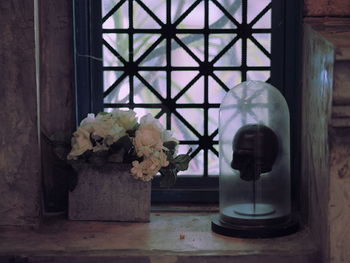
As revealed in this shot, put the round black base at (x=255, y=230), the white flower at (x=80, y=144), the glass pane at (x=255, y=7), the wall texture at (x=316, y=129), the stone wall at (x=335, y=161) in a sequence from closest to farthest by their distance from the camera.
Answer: the stone wall at (x=335, y=161) → the wall texture at (x=316, y=129) → the round black base at (x=255, y=230) → the white flower at (x=80, y=144) → the glass pane at (x=255, y=7)

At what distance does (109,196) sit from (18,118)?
53cm

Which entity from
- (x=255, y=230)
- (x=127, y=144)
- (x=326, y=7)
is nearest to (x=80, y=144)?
(x=127, y=144)

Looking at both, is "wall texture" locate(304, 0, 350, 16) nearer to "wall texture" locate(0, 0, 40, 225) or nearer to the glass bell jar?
the glass bell jar

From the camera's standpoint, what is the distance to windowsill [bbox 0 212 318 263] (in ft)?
9.38

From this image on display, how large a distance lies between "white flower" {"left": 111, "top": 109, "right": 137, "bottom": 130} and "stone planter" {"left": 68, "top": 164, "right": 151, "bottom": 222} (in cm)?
18

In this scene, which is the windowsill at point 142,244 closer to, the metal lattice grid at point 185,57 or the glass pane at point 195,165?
the glass pane at point 195,165

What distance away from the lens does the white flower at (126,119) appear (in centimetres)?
322

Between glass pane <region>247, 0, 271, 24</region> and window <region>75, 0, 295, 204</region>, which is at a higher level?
glass pane <region>247, 0, 271, 24</region>

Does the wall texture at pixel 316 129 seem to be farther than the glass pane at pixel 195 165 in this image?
No

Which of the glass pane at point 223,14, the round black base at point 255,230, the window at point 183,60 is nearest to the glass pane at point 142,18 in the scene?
the window at point 183,60

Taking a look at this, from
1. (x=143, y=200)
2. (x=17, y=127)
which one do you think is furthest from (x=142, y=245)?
(x=17, y=127)

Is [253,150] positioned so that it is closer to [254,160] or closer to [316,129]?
[254,160]

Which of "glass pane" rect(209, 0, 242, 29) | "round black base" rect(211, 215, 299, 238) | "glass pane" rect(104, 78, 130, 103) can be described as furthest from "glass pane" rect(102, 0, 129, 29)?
"round black base" rect(211, 215, 299, 238)

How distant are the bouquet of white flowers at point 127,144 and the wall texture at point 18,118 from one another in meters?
0.20
